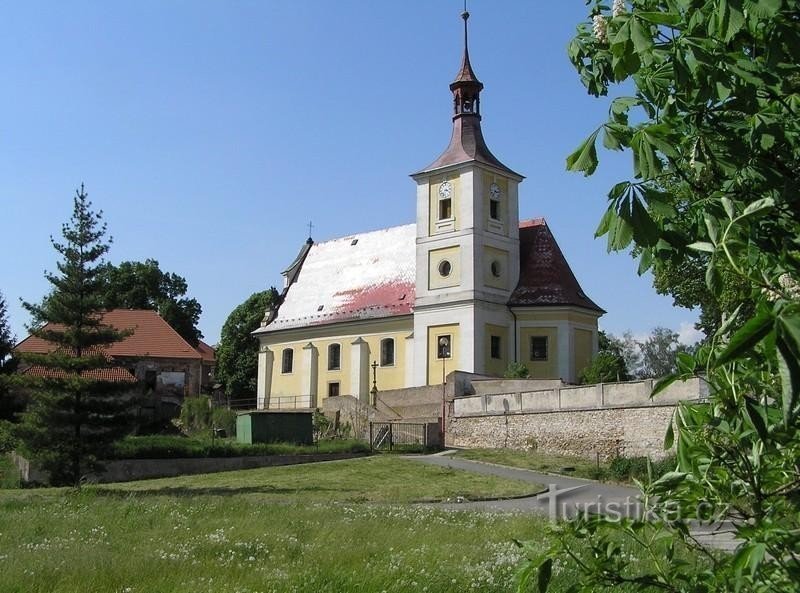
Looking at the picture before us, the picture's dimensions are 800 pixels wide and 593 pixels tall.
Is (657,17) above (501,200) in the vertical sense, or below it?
below

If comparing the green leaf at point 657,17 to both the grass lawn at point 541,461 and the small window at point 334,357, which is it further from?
the small window at point 334,357

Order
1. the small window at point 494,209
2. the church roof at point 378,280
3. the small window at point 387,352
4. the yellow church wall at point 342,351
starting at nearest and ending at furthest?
the church roof at point 378,280 → the small window at point 494,209 → the yellow church wall at point 342,351 → the small window at point 387,352

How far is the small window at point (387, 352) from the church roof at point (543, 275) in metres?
7.71

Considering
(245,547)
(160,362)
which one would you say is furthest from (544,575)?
(160,362)

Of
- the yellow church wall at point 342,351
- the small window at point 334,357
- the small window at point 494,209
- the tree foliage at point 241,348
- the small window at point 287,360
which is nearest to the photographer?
the small window at point 494,209

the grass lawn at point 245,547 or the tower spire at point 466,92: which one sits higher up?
the tower spire at point 466,92

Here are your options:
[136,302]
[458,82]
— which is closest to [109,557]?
[458,82]

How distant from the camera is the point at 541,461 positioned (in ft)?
103

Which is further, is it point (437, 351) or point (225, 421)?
Result: point (437, 351)

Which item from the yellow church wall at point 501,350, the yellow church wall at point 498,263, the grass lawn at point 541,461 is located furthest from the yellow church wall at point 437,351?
the grass lawn at point 541,461

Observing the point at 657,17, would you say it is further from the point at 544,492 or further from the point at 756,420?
the point at 544,492

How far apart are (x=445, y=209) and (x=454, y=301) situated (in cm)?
584

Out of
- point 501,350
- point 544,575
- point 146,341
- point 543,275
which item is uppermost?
point 543,275

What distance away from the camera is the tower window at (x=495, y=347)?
47.1m
